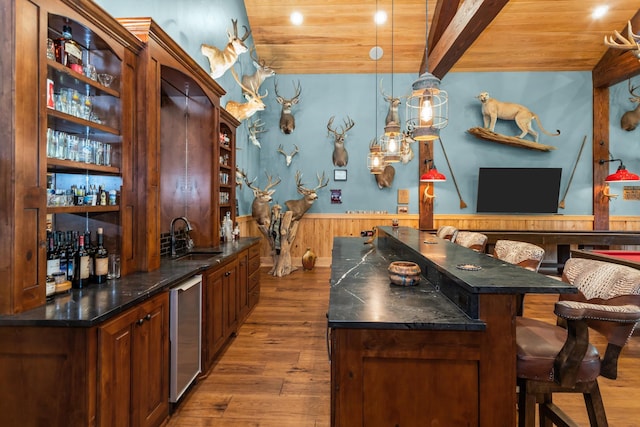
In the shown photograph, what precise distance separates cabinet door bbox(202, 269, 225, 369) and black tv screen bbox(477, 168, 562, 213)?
589cm

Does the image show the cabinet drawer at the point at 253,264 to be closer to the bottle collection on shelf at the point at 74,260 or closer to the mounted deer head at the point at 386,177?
the bottle collection on shelf at the point at 74,260

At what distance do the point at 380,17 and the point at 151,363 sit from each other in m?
6.32

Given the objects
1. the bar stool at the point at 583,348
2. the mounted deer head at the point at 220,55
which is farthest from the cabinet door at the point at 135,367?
the mounted deer head at the point at 220,55

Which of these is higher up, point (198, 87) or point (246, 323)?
point (198, 87)

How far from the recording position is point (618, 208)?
694 centimetres

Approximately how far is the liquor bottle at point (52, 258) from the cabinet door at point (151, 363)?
1.54 feet

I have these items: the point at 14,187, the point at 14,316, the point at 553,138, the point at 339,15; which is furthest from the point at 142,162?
the point at 553,138

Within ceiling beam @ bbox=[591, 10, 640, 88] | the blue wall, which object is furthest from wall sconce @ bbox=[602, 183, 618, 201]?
ceiling beam @ bbox=[591, 10, 640, 88]

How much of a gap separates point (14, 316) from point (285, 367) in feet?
6.27

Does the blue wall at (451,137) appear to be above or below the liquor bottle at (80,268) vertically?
above

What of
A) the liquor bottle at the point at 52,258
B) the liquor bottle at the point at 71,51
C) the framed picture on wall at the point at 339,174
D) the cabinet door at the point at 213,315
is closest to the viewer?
the liquor bottle at the point at 52,258

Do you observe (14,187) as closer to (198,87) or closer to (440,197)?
(198,87)

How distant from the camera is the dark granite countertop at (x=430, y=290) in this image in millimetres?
1459

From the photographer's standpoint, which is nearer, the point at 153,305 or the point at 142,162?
the point at 153,305
